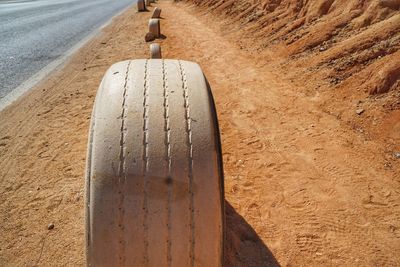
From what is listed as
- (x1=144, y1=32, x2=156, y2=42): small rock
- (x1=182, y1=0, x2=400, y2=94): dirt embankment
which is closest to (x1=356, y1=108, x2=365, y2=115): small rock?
(x1=182, y1=0, x2=400, y2=94): dirt embankment

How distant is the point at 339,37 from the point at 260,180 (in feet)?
19.2

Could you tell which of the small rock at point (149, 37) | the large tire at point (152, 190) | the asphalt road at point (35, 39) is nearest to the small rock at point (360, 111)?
the large tire at point (152, 190)

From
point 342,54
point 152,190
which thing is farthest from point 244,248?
point 342,54

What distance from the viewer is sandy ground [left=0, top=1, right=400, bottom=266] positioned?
140 inches

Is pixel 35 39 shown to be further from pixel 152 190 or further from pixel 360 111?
pixel 152 190

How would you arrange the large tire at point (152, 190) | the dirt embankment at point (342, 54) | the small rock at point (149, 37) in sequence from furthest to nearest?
the small rock at point (149, 37) → the dirt embankment at point (342, 54) → the large tire at point (152, 190)

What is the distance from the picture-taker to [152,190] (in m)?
2.10

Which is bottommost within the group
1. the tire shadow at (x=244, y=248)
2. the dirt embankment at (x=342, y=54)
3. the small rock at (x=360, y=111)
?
the tire shadow at (x=244, y=248)

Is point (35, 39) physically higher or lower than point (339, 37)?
lower

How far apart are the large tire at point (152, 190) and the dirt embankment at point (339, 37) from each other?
5639 millimetres

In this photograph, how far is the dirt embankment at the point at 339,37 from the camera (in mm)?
6984

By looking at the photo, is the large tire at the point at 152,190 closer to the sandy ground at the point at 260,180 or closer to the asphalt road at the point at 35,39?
the sandy ground at the point at 260,180

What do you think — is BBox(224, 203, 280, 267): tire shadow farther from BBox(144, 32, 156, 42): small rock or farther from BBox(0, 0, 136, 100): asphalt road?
BBox(144, 32, 156, 42): small rock

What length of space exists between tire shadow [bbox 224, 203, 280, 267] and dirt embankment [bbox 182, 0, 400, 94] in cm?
445
